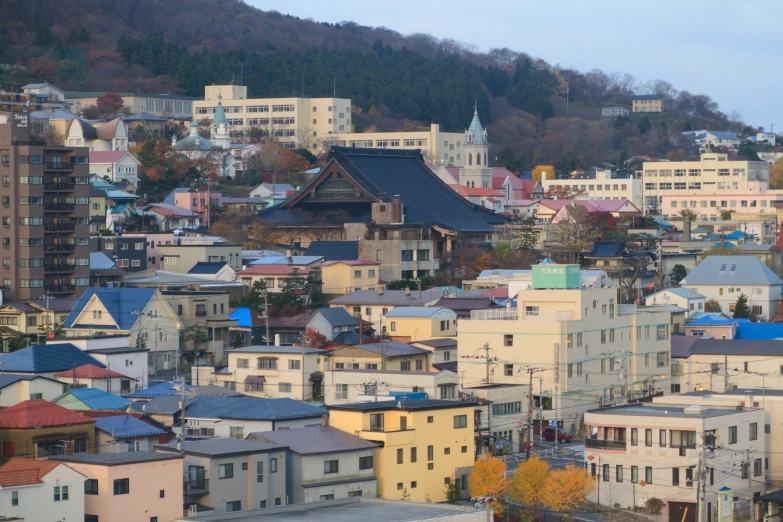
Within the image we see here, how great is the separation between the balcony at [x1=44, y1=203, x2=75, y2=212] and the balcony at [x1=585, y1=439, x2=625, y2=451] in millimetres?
21092

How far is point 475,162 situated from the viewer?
7312cm

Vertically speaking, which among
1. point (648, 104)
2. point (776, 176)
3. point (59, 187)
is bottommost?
point (59, 187)

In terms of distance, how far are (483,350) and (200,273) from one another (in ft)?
51.1

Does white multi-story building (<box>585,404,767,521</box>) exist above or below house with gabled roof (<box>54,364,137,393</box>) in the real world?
below

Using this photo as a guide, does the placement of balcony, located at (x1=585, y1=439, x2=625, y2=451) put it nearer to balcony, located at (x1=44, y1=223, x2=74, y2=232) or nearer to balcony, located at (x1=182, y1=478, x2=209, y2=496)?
balcony, located at (x1=182, y1=478, x2=209, y2=496)

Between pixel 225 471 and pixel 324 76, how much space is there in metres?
74.0

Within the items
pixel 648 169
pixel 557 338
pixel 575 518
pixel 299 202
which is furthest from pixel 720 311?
pixel 648 169

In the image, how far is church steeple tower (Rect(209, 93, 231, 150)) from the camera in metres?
73.1

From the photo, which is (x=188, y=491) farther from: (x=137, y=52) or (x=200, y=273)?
(x=137, y=52)

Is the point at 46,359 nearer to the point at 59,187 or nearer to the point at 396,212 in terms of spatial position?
the point at 59,187

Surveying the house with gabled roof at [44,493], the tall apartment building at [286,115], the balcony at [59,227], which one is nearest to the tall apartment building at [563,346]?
the house with gabled roof at [44,493]

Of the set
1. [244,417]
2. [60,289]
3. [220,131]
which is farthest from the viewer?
[220,131]

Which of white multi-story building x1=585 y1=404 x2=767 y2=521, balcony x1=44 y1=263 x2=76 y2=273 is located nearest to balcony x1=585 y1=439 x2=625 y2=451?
white multi-story building x1=585 y1=404 x2=767 y2=521

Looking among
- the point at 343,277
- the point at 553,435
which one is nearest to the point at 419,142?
the point at 343,277
